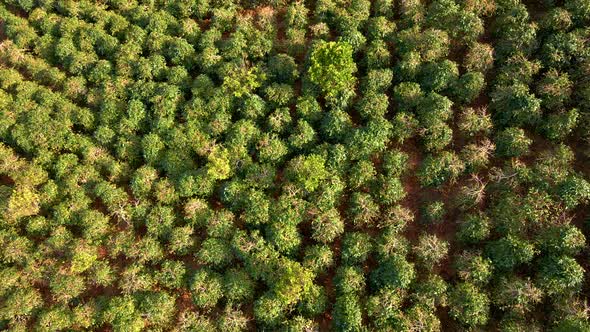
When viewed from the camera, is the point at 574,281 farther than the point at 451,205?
No

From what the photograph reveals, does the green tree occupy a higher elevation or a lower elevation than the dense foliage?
higher

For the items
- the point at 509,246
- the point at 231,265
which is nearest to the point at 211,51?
the point at 231,265

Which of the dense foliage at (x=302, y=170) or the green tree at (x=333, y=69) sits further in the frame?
the green tree at (x=333, y=69)

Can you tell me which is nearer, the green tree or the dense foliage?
the dense foliage

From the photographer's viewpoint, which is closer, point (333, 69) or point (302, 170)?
point (302, 170)

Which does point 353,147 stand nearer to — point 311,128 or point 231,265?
point 311,128

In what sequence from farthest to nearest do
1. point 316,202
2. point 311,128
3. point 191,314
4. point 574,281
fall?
1. point 311,128
2. point 316,202
3. point 191,314
4. point 574,281

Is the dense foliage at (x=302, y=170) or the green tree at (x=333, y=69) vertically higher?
the green tree at (x=333, y=69)

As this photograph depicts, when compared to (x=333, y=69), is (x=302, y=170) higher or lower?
lower
